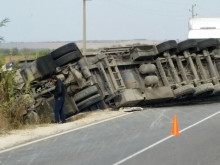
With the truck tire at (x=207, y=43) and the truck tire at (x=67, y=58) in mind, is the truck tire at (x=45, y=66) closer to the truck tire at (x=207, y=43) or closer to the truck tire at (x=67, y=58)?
the truck tire at (x=67, y=58)

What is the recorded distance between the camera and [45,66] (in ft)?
56.9

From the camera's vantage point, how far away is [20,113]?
14766 millimetres

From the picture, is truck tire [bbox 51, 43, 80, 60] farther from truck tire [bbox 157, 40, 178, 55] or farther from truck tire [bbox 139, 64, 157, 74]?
truck tire [bbox 157, 40, 178, 55]

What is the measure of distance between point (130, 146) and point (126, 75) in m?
9.72

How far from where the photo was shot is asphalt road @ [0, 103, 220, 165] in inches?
347

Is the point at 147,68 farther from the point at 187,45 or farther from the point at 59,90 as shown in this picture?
the point at 59,90

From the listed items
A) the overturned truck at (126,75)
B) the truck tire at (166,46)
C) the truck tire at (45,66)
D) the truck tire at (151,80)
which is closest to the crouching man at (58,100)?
the overturned truck at (126,75)

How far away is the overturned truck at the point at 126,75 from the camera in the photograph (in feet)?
56.9

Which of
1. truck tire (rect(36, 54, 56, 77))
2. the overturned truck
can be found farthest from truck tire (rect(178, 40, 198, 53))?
truck tire (rect(36, 54, 56, 77))

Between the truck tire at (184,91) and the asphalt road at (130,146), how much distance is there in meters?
4.56

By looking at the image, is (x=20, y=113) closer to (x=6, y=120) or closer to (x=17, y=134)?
(x=6, y=120)

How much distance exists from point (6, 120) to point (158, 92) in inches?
294

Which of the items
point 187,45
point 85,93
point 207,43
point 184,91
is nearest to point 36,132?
point 85,93

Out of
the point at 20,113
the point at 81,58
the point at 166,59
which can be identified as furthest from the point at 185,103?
the point at 20,113
